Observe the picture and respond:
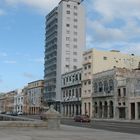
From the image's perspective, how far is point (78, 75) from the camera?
122 metres

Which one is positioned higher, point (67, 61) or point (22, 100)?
point (67, 61)

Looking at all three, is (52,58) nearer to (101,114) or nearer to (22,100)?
(101,114)

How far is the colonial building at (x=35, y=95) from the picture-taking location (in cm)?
16626

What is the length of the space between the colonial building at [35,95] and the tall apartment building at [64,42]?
1672 cm

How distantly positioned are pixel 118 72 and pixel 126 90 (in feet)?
25.1

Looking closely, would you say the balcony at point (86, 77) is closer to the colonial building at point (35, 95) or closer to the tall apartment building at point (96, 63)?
the tall apartment building at point (96, 63)

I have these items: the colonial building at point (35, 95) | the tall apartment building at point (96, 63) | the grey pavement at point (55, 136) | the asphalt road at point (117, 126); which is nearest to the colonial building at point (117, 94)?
the tall apartment building at point (96, 63)

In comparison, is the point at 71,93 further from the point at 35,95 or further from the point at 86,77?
the point at 35,95

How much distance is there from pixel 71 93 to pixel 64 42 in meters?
21.8

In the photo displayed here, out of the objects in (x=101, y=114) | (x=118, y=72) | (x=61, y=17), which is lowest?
(x=101, y=114)

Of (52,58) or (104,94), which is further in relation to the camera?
(52,58)

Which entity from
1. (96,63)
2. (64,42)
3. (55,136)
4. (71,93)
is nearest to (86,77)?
(96,63)

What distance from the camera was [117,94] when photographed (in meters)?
96.1

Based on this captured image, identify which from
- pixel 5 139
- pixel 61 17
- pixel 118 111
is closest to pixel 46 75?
pixel 61 17
